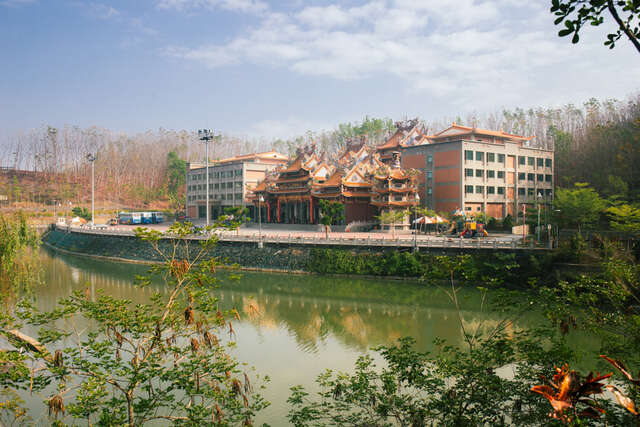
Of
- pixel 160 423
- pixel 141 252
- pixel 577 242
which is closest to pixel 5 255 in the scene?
pixel 160 423

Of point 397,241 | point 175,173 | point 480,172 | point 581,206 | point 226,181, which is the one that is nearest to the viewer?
point 397,241

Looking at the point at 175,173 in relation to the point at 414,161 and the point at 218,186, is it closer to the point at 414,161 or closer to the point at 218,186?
the point at 218,186

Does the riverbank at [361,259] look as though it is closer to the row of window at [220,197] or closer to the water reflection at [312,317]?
the water reflection at [312,317]

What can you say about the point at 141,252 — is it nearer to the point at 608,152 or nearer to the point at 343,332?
the point at 343,332

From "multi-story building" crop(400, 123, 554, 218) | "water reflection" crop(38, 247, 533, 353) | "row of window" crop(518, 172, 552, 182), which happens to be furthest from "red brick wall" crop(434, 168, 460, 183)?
"water reflection" crop(38, 247, 533, 353)

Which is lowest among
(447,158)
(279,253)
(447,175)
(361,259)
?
(361,259)

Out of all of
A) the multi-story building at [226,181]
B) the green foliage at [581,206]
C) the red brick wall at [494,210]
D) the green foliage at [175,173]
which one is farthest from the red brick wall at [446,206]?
the green foliage at [175,173]

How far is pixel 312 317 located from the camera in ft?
83.1

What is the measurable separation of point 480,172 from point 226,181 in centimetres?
4256

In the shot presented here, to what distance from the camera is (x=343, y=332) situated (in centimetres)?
2225

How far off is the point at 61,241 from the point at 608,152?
238 ft

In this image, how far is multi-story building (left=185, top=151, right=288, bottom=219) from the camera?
73625 mm

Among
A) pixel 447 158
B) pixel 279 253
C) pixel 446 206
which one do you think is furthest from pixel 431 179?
pixel 279 253

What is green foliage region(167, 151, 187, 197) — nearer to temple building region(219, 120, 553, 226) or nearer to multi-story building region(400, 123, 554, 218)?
temple building region(219, 120, 553, 226)
